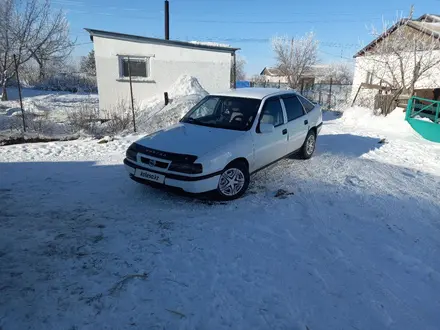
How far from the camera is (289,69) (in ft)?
109

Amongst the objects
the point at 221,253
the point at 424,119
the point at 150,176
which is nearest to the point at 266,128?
the point at 150,176

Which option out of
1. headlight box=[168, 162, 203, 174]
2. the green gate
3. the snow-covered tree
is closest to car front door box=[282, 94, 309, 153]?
headlight box=[168, 162, 203, 174]

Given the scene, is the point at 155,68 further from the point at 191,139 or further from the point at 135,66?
the point at 191,139

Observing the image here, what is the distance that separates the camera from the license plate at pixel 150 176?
4.19m

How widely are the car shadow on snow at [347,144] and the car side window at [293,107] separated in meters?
1.66

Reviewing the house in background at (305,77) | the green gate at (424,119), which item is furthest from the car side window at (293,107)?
the house in background at (305,77)

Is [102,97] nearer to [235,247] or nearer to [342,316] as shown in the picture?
[235,247]

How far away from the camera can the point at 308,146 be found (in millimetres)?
6586

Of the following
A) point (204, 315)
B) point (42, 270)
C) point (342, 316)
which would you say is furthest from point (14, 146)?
point (342, 316)

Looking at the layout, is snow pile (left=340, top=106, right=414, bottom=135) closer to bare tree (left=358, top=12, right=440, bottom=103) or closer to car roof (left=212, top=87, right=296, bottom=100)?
bare tree (left=358, top=12, right=440, bottom=103)

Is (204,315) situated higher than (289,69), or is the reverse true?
(289,69)

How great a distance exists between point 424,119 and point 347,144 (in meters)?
3.55

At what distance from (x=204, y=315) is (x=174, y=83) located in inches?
519

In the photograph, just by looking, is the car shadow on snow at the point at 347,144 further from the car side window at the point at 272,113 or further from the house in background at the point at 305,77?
the house in background at the point at 305,77
